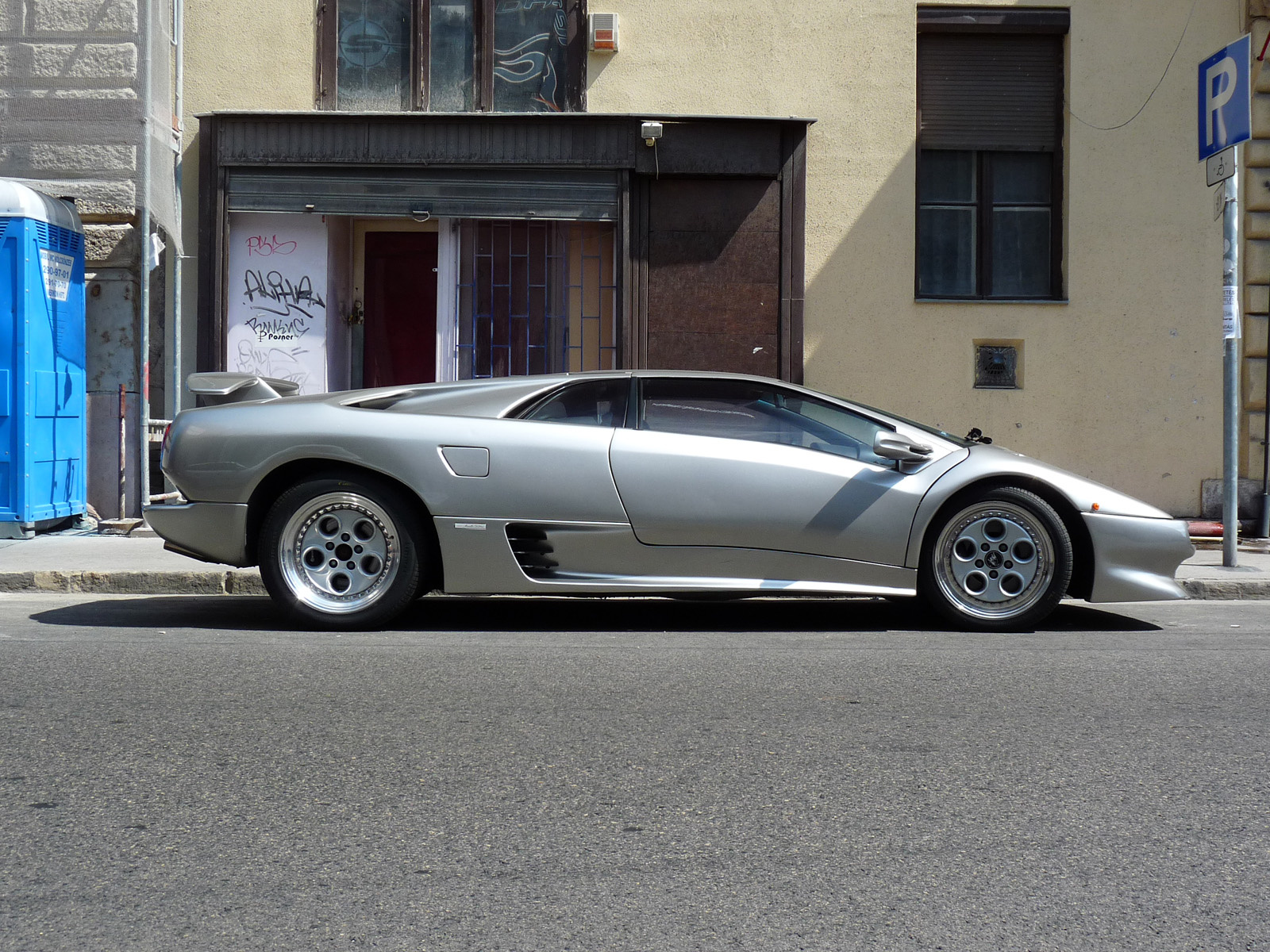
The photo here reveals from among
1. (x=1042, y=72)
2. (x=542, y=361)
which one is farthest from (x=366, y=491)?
(x=1042, y=72)

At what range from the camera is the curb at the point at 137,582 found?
7.77 m

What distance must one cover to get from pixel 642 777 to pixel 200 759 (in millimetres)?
1283

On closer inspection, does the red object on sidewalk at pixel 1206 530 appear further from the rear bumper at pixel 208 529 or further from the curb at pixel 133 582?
the rear bumper at pixel 208 529

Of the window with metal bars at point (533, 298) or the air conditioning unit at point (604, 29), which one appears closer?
the air conditioning unit at point (604, 29)

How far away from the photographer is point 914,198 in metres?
11.6

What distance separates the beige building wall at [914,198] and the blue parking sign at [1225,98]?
276cm

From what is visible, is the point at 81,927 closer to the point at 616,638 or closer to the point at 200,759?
the point at 200,759

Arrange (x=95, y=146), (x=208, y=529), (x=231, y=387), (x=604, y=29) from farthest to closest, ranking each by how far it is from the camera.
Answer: (x=604, y=29) < (x=95, y=146) < (x=231, y=387) < (x=208, y=529)

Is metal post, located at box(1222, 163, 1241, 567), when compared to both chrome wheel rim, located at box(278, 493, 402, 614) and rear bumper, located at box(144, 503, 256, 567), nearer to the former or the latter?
chrome wheel rim, located at box(278, 493, 402, 614)

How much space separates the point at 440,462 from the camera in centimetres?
615

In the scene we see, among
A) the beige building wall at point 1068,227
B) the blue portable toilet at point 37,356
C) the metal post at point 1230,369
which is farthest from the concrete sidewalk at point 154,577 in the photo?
the beige building wall at point 1068,227

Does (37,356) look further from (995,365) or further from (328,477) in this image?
(995,365)

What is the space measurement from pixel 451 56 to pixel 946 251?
4.80 meters

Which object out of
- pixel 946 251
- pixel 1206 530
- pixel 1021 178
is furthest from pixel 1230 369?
pixel 1021 178
